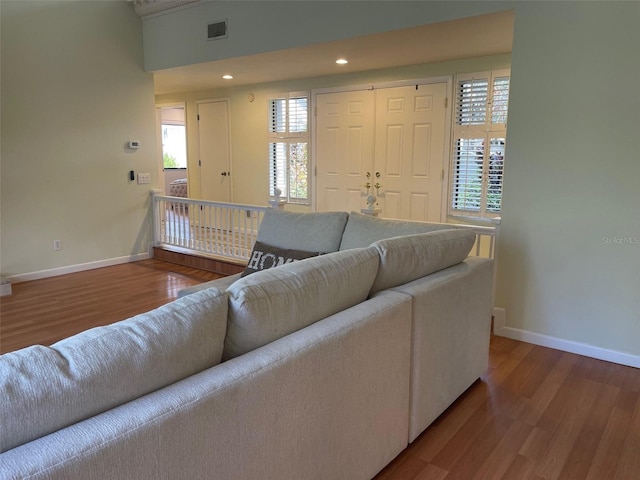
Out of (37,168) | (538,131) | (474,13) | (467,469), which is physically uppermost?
(474,13)

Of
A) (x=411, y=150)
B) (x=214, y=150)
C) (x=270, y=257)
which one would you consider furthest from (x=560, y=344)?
(x=214, y=150)

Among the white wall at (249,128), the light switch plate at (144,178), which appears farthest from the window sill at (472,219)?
the light switch plate at (144,178)

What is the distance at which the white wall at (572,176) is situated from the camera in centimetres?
292

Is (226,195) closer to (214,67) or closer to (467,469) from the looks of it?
(214,67)

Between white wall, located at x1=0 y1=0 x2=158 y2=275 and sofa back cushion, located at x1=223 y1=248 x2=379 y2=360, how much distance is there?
14.5 feet

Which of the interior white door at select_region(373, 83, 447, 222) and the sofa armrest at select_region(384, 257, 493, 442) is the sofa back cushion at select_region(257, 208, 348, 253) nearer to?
the sofa armrest at select_region(384, 257, 493, 442)

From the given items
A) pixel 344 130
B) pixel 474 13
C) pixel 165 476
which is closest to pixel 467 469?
pixel 165 476

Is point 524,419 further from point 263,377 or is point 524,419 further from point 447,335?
point 263,377

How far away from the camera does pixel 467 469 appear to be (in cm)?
202

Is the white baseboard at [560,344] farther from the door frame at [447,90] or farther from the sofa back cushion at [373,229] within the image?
the door frame at [447,90]

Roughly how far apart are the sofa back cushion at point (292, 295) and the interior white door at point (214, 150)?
5880 mm

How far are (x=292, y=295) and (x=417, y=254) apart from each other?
880 mm

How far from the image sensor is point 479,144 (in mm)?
5098

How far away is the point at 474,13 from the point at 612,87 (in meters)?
→ 1.08
